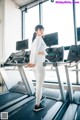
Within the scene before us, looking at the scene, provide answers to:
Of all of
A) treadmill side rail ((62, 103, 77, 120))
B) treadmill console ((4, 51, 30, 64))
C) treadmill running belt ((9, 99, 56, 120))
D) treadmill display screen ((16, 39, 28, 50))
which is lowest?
treadmill running belt ((9, 99, 56, 120))

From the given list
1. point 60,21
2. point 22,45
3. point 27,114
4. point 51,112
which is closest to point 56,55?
point 51,112

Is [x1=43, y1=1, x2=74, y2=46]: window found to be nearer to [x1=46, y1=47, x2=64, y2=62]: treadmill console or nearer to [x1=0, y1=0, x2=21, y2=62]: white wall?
[x1=46, y1=47, x2=64, y2=62]: treadmill console

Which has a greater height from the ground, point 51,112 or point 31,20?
point 31,20

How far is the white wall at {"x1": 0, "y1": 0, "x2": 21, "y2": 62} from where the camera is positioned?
4809 mm

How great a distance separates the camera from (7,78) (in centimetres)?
454

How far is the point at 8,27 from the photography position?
4.96 meters

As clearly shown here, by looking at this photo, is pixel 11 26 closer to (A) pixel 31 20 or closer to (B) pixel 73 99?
(A) pixel 31 20

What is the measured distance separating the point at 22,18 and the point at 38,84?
3.74m

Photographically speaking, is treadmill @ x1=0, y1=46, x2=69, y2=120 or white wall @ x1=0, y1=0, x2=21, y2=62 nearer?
treadmill @ x1=0, y1=46, x2=69, y2=120

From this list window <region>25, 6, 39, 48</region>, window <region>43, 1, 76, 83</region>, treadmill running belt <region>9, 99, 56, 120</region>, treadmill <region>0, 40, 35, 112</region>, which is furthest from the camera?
window <region>25, 6, 39, 48</region>

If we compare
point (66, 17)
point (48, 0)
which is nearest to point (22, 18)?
point (48, 0)

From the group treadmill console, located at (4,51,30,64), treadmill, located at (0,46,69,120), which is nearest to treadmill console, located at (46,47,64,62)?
treadmill, located at (0,46,69,120)

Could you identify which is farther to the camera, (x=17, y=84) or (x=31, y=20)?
(x=31, y=20)

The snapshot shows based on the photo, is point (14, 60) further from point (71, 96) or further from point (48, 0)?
point (48, 0)
